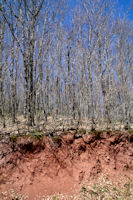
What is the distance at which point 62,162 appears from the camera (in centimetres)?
428

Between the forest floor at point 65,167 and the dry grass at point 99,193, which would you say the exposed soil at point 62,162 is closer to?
the forest floor at point 65,167

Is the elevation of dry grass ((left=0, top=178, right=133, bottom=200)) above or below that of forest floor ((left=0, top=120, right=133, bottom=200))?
below

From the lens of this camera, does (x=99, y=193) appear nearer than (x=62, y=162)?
Yes

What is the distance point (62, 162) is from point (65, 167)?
0.18m

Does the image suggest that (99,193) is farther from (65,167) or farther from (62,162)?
(62,162)

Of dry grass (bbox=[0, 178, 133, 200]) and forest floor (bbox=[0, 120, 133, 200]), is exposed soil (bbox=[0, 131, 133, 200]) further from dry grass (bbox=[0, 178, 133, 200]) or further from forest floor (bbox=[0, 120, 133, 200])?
dry grass (bbox=[0, 178, 133, 200])

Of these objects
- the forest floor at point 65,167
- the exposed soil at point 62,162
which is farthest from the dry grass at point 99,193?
the exposed soil at point 62,162

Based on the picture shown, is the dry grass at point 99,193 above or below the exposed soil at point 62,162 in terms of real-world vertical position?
below

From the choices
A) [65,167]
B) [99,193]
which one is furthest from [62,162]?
[99,193]

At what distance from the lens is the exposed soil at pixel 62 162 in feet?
12.1

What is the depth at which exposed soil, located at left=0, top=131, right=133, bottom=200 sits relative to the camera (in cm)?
370

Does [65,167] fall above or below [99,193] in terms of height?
above

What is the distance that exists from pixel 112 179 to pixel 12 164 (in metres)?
3.27

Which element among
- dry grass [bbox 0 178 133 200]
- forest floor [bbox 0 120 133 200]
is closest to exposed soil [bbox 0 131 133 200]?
forest floor [bbox 0 120 133 200]
